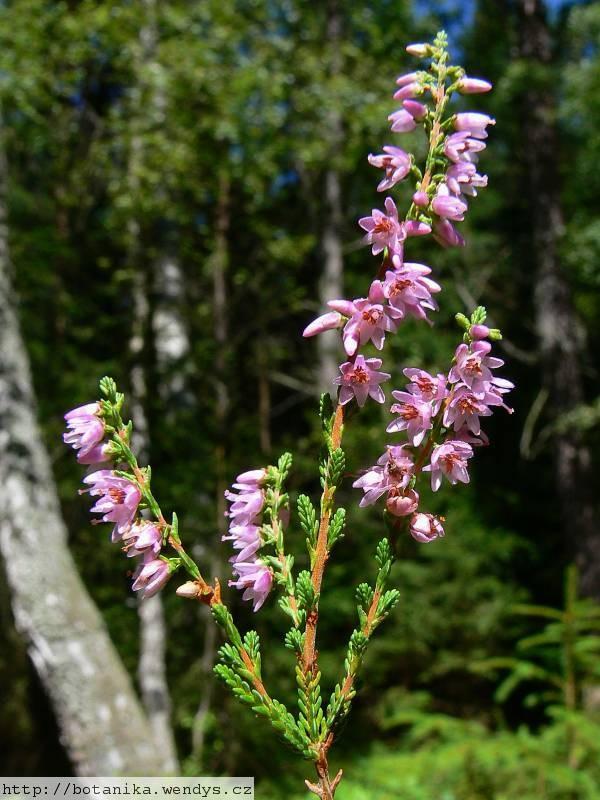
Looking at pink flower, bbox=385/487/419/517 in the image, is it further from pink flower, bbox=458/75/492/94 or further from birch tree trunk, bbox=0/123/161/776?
birch tree trunk, bbox=0/123/161/776

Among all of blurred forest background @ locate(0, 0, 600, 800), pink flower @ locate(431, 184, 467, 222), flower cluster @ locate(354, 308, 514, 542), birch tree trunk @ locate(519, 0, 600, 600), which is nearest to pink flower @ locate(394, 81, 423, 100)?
pink flower @ locate(431, 184, 467, 222)

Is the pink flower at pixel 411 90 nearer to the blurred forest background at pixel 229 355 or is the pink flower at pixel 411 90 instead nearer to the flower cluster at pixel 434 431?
the flower cluster at pixel 434 431

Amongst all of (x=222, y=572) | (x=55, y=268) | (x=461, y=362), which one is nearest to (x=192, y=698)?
(x=222, y=572)

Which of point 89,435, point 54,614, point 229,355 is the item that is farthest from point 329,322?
point 229,355

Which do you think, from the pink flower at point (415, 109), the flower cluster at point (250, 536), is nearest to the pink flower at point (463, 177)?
the pink flower at point (415, 109)

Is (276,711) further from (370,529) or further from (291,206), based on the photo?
(291,206)

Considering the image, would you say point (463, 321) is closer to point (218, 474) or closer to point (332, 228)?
point (218, 474)
